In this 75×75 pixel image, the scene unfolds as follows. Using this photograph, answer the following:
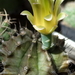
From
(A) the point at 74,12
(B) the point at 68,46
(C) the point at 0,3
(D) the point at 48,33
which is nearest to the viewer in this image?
(D) the point at 48,33

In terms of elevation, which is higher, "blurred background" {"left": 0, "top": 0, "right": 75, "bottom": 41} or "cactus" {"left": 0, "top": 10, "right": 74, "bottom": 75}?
"cactus" {"left": 0, "top": 10, "right": 74, "bottom": 75}

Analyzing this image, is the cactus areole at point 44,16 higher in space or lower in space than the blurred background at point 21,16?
higher

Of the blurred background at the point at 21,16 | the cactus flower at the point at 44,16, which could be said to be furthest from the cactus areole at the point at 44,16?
the blurred background at the point at 21,16

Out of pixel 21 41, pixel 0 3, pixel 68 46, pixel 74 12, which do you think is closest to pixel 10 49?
pixel 21 41

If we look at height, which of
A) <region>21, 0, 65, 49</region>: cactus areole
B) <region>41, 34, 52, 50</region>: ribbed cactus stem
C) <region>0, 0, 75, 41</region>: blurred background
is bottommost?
<region>0, 0, 75, 41</region>: blurred background

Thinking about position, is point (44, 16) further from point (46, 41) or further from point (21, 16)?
point (21, 16)

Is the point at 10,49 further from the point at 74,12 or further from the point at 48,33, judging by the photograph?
the point at 74,12

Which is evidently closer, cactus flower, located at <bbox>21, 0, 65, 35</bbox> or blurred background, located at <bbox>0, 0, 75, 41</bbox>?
cactus flower, located at <bbox>21, 0, 65, 35</bbox>

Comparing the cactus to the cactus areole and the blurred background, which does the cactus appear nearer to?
the cactus areole

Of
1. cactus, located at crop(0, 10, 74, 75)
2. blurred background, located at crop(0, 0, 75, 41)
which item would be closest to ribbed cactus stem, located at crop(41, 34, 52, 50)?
cactus, located at crop(0, 10, 74, 75)

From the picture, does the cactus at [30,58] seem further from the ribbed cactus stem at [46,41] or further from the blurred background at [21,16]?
the blurred background at [21,16]

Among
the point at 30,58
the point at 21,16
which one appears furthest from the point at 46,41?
the point at 21,16
